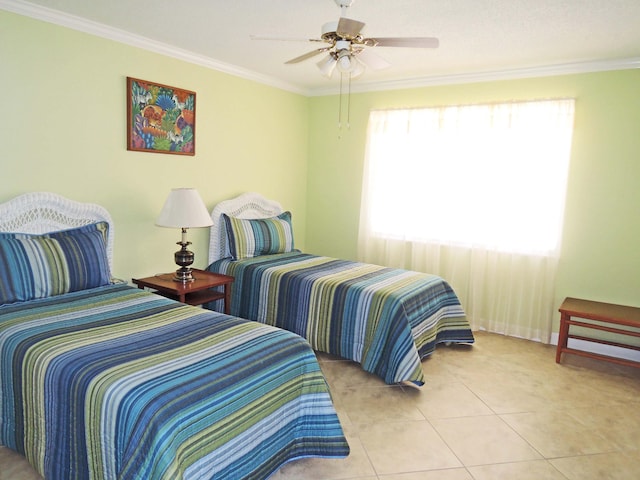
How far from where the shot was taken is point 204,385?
1778 mm

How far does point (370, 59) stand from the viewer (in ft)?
8.41


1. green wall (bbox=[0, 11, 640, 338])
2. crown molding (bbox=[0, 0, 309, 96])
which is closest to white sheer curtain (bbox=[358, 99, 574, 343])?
green wall (bbox=[0, 11, 640, 338])

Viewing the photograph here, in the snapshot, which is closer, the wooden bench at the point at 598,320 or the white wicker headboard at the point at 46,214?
the white wicker headboard at the point at 46,214

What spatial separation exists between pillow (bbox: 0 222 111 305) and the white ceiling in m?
1.42

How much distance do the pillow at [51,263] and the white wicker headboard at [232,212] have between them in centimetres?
124

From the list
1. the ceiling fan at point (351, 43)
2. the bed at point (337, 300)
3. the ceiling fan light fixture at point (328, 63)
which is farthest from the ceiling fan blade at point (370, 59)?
the bed at point (337, 300)

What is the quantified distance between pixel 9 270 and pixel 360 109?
12.0ft

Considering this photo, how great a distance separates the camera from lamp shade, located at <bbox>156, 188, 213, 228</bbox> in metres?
3.40

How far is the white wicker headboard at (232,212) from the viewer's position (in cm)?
419

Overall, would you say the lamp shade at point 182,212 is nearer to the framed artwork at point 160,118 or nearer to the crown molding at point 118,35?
the framed artwork at point 160,118

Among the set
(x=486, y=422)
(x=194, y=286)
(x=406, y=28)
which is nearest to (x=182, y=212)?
(x=194, y=286)

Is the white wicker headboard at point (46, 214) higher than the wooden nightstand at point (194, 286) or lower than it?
higher

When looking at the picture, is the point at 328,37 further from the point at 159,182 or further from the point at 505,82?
the point at 505,82

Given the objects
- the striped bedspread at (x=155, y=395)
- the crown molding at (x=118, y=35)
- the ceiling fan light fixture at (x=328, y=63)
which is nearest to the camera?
the striped bedspread at (x=155, y=395)
